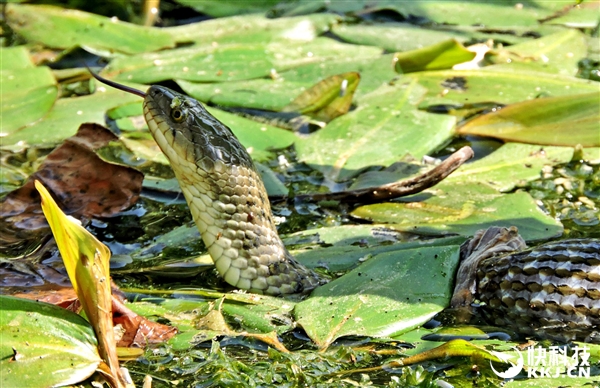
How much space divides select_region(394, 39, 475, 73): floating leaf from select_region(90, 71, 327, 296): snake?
2630 mm

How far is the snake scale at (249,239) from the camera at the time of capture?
3482 millimetres

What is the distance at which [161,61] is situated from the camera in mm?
6270

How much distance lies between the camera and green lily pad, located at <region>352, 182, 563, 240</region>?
4.16 meters

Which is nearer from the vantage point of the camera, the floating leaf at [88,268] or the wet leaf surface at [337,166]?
the floating leaf at [88,268]

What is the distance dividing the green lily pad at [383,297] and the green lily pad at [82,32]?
3736 mm

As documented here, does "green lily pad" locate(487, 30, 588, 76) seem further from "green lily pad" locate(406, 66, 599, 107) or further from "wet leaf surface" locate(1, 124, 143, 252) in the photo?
"wet leaf surface" locate(1, 124, 143, 252)

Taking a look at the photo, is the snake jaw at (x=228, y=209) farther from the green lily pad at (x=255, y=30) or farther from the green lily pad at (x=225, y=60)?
the green lily pad at (x=255, y=30)

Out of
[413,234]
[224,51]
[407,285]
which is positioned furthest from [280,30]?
[407,285]

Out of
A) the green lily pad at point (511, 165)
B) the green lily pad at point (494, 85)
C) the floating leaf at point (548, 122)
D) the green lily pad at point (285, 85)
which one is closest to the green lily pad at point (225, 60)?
the green lily pad at point (285, 85)

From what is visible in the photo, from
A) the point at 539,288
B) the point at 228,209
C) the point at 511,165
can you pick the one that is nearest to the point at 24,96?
the point at 228,209

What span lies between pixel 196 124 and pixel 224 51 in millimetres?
2688

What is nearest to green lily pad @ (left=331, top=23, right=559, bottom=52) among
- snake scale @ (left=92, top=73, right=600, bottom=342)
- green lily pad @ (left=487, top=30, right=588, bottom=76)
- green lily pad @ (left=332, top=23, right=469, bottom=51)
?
green lily pad @ (left=332, top=23, right=469, bottom=51)

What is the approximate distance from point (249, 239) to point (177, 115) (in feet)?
2.08

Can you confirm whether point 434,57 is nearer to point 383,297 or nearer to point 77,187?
point 77,187
